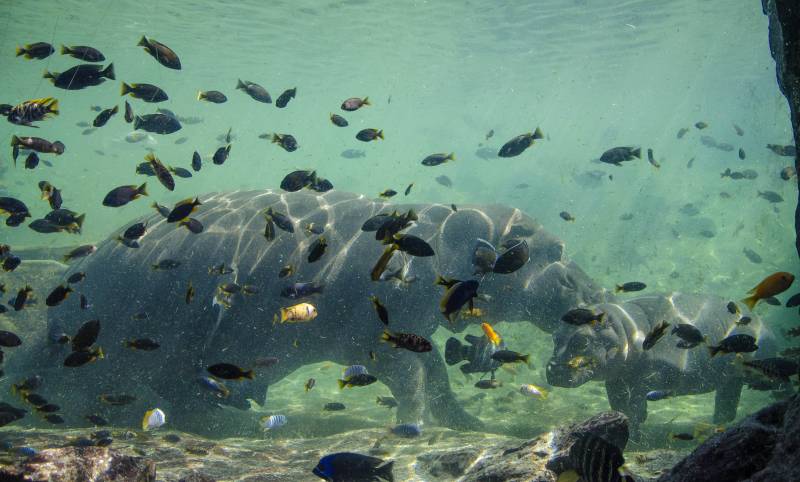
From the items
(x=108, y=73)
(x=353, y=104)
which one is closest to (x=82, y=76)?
(x=108, y=73)

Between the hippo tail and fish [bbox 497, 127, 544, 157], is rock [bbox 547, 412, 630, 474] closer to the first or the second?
the hippo tail

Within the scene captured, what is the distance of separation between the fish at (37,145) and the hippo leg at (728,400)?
9.98 m

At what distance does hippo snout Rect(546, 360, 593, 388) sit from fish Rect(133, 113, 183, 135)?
6130mm

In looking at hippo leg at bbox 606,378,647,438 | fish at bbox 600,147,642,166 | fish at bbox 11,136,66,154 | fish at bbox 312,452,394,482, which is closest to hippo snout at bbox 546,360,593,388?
hippo leg at bbox 606,378,647,438

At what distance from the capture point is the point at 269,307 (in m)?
7.04

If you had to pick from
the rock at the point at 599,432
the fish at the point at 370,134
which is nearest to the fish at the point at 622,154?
the fish at the point at 370,134

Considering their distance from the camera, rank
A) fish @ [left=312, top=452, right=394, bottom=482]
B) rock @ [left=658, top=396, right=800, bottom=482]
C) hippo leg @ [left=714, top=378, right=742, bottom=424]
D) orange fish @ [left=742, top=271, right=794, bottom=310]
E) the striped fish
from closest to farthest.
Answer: rock @ [left=658, top=396, right=800, bottom=482], the striped fish, fish @ [left=312, top=452, right=394, bottom=482], orange fish @ [left=742, top=271, right=794, bottom=310], hippo leg @ [left=714, top=378, right=742, bottom=424]

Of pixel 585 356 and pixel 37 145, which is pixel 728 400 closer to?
pixel 585 356

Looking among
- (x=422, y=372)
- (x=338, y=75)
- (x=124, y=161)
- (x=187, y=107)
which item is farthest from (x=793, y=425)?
(x=187, y=107)

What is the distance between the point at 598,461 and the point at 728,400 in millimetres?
6228

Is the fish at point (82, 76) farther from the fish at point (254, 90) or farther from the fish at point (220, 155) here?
the fish at point (254, 90)

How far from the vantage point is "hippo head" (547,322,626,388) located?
6.20 m

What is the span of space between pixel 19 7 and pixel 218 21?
10.8 meters

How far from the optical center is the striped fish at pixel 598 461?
245cm
